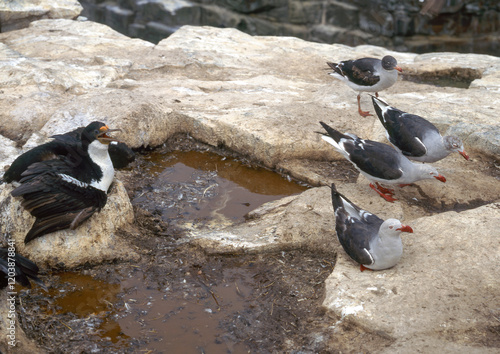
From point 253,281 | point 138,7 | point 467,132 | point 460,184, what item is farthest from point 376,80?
point 138,7

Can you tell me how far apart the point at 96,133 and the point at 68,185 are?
0.49m

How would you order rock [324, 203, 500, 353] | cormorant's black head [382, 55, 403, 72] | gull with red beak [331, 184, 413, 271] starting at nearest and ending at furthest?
rock [324, 203, 500, 353], gull with red beak [331, 184, 413, 271], cormorant's black head [382, 55, 403, 72]

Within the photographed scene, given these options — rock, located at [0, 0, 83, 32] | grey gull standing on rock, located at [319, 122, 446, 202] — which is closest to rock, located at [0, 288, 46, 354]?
grey gull standing on rock, located at [319, 122, 446, 202]

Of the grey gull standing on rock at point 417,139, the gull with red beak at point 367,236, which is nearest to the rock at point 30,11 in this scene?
the grey gull standing on rock at point 417,139

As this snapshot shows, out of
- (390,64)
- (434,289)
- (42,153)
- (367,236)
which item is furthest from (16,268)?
(390,64)

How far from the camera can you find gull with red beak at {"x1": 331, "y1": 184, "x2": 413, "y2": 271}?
12.9 feet

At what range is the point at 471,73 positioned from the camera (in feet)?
27.2

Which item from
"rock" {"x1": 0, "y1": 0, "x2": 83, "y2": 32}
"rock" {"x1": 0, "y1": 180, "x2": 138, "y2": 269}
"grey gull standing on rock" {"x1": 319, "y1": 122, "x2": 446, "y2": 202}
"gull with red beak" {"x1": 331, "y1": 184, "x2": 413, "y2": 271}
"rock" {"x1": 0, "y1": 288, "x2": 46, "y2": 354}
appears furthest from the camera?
"rock" {"x1": 0, "y1": 0, "x2": 83, "y2": 32}

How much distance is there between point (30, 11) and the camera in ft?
32.8

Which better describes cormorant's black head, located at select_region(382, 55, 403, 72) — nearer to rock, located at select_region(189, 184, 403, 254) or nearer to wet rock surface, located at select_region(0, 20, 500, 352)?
wet rock surface, located at select_region(0, 20, 500, 352)

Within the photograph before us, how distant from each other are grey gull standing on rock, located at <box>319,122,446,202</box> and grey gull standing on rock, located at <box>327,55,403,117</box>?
1400 millimetres

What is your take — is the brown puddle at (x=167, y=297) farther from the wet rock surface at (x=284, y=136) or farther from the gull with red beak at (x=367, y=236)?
the gull with red beak at (x=367, y=236)

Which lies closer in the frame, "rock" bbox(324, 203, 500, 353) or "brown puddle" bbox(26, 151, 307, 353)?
"rock" bbox(324, 203, 500, 353)

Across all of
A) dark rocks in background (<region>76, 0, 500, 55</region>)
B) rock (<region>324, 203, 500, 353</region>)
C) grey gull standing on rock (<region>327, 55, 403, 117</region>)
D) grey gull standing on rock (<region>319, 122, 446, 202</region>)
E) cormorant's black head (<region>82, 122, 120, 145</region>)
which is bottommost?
dark rocks in background (<region>76, 0, 500, 55</region>)
